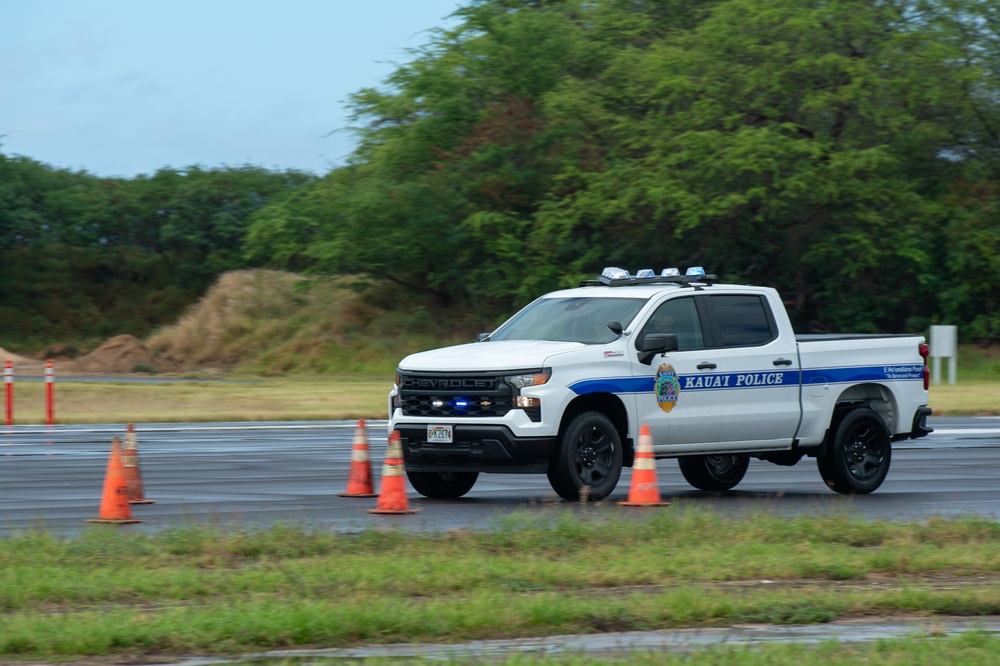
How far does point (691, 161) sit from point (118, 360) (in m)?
18.5

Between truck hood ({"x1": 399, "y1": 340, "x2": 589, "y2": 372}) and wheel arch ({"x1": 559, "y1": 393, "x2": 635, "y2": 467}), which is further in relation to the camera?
wheel arch ({"x1": 559, "y1": 393, "x2": 635, "y2": 467})

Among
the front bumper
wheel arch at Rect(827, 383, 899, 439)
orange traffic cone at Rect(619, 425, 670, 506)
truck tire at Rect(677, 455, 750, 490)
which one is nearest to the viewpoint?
orange traffic cone at Rect(619, 425, 670, 506)

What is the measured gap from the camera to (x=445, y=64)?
46719 millimetres

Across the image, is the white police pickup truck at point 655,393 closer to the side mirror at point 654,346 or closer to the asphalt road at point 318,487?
the side mirror at point 654,346

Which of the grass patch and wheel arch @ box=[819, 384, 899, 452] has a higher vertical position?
wheel arch @ box=[819, 384, 899, 452]

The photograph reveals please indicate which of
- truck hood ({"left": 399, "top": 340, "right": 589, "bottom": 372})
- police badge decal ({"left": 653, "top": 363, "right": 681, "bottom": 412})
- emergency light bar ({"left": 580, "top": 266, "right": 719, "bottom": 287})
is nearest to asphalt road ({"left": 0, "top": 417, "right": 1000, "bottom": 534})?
police badge decal ({"left": 653, "top": 363, "right": 681, "bottom": 412})

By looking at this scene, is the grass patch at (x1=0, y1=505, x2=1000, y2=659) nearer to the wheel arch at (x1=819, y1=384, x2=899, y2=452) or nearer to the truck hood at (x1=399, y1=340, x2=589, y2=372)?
the truck hood at (x1=399, y1=340, x2=589, y2=372)

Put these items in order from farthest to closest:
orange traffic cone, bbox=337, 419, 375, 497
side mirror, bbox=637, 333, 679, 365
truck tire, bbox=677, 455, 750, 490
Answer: truck tire, bbox=677, 455, 750, 490 → orange traffic cone, bbox=337, 419, 375, 497 → side mirror, bbox=637, 333, 679, 365

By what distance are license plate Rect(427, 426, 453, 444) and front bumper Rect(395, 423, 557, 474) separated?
40 millimetres

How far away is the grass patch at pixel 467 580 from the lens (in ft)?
24.3

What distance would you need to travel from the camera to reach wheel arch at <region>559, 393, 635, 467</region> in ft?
44.9

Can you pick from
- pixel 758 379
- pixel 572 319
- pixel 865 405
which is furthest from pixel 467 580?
pixel 865 405

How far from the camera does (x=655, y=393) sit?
14.0 metres

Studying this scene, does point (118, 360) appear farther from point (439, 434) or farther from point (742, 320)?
point (439, 434)
